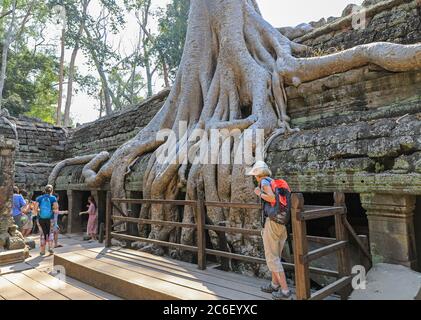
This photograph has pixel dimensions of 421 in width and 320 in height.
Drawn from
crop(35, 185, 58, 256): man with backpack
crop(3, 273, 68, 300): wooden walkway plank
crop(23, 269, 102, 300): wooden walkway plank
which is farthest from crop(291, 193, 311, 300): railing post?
crop(35, 185, 58, 256): man with backpack

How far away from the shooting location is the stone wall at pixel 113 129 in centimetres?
882

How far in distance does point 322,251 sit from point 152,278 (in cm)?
158

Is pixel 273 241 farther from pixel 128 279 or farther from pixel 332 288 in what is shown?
pixel 128 279

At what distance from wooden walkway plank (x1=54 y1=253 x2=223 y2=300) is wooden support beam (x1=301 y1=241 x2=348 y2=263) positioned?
798 mm

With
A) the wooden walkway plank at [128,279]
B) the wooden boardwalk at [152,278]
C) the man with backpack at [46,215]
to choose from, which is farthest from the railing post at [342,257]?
the man with backpack at [46,215]

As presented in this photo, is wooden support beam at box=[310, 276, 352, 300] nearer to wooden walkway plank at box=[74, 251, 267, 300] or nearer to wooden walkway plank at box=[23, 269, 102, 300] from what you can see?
wooden walkway plank at box=[74, 251, 267, 300]

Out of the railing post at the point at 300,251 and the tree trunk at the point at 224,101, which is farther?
the tree trunk at the point at 224,101

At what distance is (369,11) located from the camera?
16.8 feet

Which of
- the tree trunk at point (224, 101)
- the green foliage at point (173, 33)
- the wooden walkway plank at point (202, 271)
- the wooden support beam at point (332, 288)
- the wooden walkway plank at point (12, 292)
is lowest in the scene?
the wooden walkway plank at point (12, 292)

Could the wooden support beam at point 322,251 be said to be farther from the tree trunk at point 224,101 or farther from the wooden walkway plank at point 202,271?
the tree trunk at point 224,101

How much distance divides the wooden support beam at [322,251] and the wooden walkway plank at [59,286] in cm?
202

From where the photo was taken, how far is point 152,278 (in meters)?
2.87

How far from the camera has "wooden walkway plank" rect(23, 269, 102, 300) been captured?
2.95 metres
